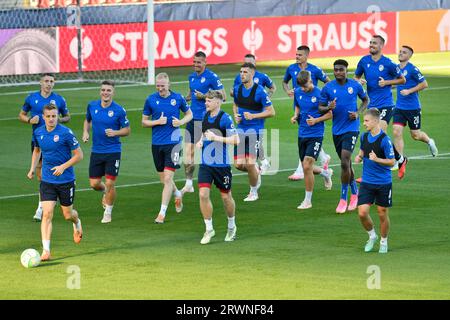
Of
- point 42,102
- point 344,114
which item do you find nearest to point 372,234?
point 344,114

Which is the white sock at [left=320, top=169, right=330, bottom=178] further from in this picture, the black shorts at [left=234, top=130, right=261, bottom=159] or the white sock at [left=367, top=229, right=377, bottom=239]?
the white sock at [left=367, top=229, right=377, bottom=239]

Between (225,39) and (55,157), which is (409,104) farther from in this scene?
(225,39)

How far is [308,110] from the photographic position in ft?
70.4

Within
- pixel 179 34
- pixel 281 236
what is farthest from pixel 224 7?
pixel 281 236

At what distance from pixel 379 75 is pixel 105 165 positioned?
6.29m

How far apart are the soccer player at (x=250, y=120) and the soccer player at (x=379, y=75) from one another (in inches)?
108

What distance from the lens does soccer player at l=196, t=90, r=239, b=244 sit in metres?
17.8

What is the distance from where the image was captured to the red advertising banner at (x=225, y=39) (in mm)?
41125

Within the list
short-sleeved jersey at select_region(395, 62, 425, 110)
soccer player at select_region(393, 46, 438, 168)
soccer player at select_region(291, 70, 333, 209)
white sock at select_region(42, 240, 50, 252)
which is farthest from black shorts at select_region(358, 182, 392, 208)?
short-sleeved jersey at select_region(395, 62, 425, 110)

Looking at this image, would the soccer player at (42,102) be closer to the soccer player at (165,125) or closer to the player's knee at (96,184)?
the player's knee at (96,184)

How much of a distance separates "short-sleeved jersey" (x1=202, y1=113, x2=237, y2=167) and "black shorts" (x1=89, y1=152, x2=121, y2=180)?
2.51 m

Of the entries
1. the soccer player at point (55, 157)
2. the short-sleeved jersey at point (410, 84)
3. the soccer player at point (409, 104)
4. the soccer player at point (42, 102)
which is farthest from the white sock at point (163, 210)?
the short-sleeved jersey at point (410, 84)
